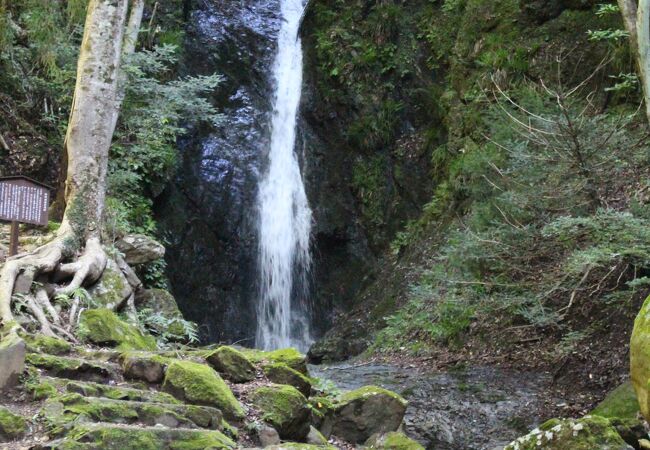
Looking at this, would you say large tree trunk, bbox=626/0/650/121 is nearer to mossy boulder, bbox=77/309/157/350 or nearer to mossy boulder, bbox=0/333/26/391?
mossy boulder, bbox=77/309/157/350

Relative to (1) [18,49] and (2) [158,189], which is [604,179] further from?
(1) [18,49]

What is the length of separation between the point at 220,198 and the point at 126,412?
1079cm

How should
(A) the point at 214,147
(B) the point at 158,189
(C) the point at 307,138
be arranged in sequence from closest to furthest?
(B) the point at 158,189 → (A) the point at 214,147 → (C) the point at 307,138

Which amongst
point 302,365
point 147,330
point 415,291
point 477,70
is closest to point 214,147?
point 477,70

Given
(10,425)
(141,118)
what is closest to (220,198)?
(141,118)

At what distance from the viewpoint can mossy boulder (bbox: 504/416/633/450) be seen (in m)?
4.57

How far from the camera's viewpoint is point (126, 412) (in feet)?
13.6

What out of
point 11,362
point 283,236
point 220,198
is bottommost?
point 11,362

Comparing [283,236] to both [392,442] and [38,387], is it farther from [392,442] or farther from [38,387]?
[38,387]

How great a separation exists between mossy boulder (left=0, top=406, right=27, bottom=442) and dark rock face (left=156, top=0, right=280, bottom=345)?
9759mm

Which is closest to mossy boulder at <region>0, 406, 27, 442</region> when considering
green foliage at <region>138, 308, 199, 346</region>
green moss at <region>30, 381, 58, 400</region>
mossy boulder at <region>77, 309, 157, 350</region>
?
green moss at <region>30, 381, 58, 400</region>

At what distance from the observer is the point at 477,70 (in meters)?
14.0

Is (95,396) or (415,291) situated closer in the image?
(95,396)

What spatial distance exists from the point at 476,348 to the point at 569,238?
2552 millimetres
